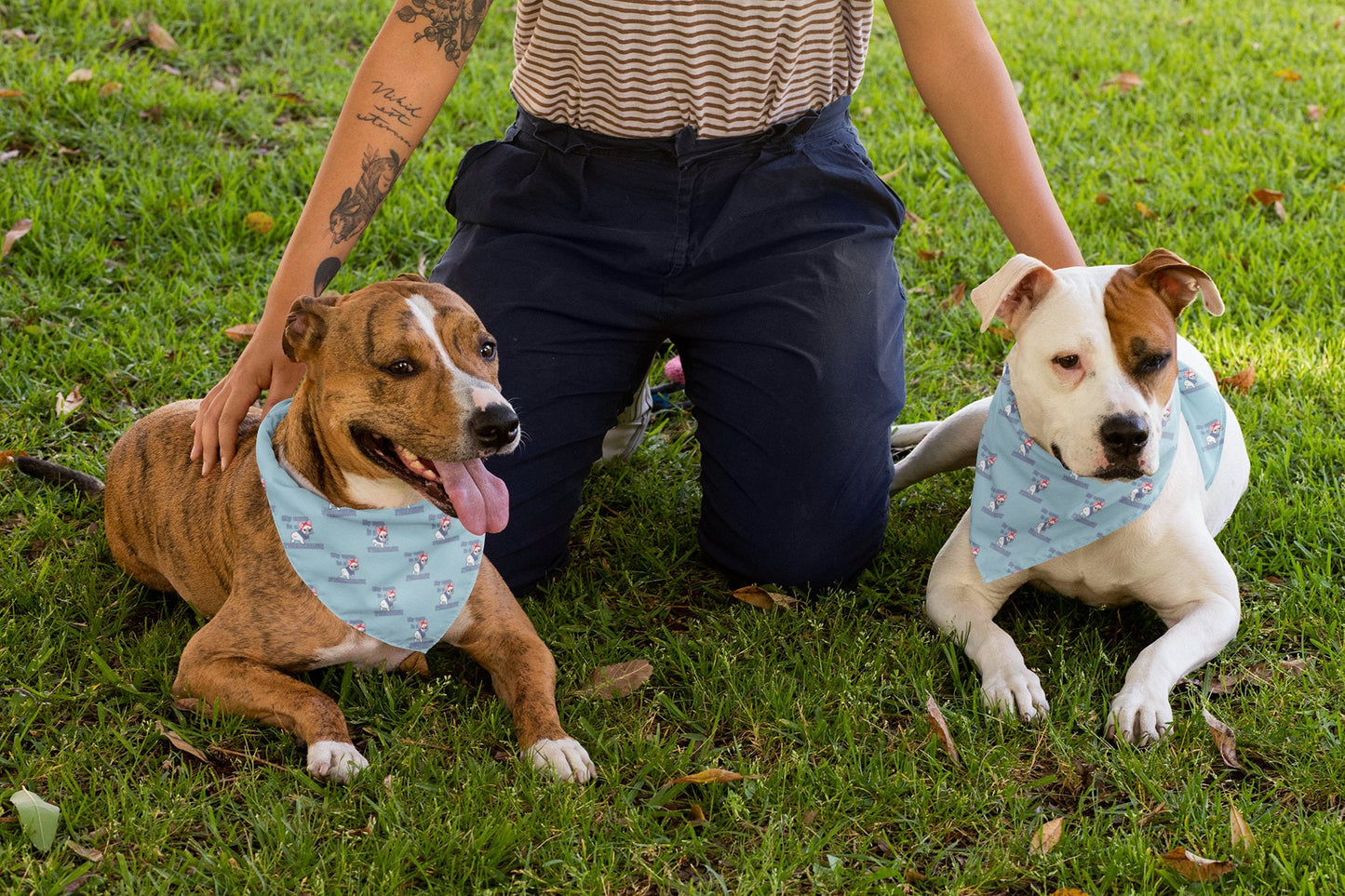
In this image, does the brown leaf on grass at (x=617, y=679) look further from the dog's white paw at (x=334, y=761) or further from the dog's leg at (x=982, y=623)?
the dog's leg at (x=982, y=623)

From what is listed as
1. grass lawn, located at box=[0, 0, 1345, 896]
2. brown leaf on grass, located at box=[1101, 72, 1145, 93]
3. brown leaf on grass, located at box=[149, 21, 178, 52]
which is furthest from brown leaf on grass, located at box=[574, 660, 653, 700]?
brown leaf on grass, located at box=[1101, 72, 1145, 93]

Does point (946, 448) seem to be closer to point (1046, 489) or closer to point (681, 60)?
point (1046, 489)

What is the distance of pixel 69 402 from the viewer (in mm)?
4438

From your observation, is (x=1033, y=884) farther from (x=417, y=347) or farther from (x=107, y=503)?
(x=107, y=503)

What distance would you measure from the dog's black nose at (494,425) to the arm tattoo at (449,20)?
1.21 metres

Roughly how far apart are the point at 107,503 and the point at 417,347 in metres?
1.32

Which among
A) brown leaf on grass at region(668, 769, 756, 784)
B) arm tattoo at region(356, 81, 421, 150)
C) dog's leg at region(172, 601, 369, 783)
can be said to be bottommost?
brown leaf on grass at region(668, 769, 756, 784)

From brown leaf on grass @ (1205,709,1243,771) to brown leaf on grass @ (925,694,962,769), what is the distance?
0.61 m

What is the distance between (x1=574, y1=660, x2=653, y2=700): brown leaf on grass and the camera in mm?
3184

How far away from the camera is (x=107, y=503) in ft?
11.9

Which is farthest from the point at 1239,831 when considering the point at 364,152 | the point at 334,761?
the point at 364,152

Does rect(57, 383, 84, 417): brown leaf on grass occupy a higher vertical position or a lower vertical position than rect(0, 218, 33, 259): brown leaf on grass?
lower

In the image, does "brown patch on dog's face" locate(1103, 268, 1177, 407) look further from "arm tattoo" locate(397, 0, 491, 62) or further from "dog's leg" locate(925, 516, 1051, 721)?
"arm tattoo" locate(397, 0, 491, 62)

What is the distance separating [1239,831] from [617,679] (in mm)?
1479
